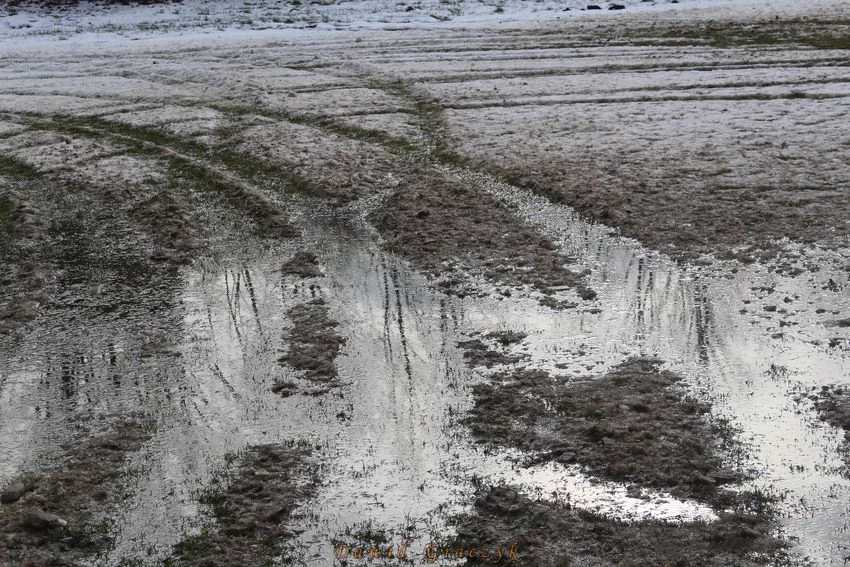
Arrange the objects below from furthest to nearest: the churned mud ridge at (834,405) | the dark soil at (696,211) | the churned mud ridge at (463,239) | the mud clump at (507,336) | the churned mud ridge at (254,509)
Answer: the dark soil at (696,211) → the churned mud ridge at (463,239) → the mud clump at (507,336) → the churned mud ridge at (834,405) → the churned mud ridge at (254,509)

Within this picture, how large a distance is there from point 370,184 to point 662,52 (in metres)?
11.8

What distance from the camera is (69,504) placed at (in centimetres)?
659

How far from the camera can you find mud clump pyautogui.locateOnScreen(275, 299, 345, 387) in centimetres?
848

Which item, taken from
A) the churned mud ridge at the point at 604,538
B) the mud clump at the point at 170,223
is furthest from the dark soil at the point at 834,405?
the mud clump at the point at 170,223

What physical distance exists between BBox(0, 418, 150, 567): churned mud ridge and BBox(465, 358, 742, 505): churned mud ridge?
280 cm

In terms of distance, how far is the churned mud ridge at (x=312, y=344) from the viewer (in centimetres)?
838

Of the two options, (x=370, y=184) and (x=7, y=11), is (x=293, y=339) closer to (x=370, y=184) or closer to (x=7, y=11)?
(x=370, y=184)

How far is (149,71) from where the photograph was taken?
2391cm

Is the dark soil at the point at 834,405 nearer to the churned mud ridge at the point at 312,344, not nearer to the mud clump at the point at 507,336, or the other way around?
the mud clump at the point at 507,336

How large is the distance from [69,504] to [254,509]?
1.36 m

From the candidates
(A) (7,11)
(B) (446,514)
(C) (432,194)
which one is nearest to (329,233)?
(C) (432,194)

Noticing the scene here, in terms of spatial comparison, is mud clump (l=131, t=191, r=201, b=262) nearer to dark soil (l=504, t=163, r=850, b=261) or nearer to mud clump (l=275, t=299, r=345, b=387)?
mud clump (l=275, t=299, r=345, b=387)

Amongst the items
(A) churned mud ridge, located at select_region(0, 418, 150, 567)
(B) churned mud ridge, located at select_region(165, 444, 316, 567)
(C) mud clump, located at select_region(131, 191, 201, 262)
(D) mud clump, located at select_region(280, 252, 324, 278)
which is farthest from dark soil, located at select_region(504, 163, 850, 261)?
(A) churned mud ridge, located at select_region(0, 418, 150, 567)

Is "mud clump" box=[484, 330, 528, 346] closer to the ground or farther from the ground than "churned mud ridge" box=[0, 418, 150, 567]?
farther from the ground
